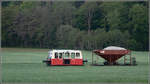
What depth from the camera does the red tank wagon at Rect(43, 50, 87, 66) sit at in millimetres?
35281

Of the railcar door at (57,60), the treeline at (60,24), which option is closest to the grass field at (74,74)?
the railcar door at (57,60)

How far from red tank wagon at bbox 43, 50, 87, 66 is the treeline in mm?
31237

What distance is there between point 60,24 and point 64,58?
5596 cm

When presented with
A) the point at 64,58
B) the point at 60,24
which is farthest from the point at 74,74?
the point at 60,24

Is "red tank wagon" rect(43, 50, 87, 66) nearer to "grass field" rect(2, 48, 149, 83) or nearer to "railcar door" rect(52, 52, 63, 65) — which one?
"railcar door" rect(52, 52, 63, 65)

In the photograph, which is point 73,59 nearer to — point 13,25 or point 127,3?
point 127,3

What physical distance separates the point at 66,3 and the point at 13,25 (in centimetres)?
1331

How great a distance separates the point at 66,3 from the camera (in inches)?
3519

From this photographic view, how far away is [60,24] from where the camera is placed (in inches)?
3585

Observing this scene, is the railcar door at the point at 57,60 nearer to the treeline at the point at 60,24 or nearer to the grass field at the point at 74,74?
the grass field at the point at 74,74

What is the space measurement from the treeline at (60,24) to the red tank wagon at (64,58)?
31237 mm

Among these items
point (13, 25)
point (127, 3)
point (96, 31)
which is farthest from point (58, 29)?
point (96, 31)

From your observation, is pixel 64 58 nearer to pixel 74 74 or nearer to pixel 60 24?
pixel 74 74

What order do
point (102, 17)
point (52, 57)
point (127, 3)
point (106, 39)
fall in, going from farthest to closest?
point (127, 3), point (102, 17), point (106, 39), point (52, 57)
